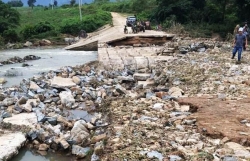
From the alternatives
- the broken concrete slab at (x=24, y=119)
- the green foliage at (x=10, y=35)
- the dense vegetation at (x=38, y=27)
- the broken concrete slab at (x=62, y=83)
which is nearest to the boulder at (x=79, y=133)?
the broken concrete slab at (x=24, y=119)

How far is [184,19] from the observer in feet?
102

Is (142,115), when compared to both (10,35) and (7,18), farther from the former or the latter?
(7,18)

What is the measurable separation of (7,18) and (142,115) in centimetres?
3542

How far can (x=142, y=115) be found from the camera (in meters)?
7.25

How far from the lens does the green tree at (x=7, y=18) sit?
36.5m

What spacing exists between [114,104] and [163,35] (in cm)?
1509

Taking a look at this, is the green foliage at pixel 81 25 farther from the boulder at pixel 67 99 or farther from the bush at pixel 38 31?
the boulder at pixel 67 99

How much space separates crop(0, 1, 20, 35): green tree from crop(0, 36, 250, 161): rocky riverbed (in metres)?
26.1

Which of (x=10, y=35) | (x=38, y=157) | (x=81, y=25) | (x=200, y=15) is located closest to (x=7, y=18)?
(x=10, y=35)

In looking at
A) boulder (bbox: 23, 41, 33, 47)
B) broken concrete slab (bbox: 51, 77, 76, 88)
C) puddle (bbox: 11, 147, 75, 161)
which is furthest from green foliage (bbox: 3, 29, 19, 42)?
puddle (bbox: 11, 147, 75, 161)

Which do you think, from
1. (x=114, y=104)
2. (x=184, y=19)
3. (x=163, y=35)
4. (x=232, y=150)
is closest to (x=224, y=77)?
(x=114, y=104)

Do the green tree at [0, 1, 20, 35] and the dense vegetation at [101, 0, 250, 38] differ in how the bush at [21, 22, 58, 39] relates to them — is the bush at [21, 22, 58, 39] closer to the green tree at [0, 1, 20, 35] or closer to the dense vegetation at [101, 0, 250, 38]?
the green tree at [0, 1, 20, 35]

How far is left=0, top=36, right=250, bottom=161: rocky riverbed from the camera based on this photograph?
553 cm

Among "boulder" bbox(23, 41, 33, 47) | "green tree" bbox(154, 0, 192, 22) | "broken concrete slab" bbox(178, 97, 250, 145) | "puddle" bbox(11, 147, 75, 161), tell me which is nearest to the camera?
"broken concrete slab" bbox(178, 97, 250, 145)
